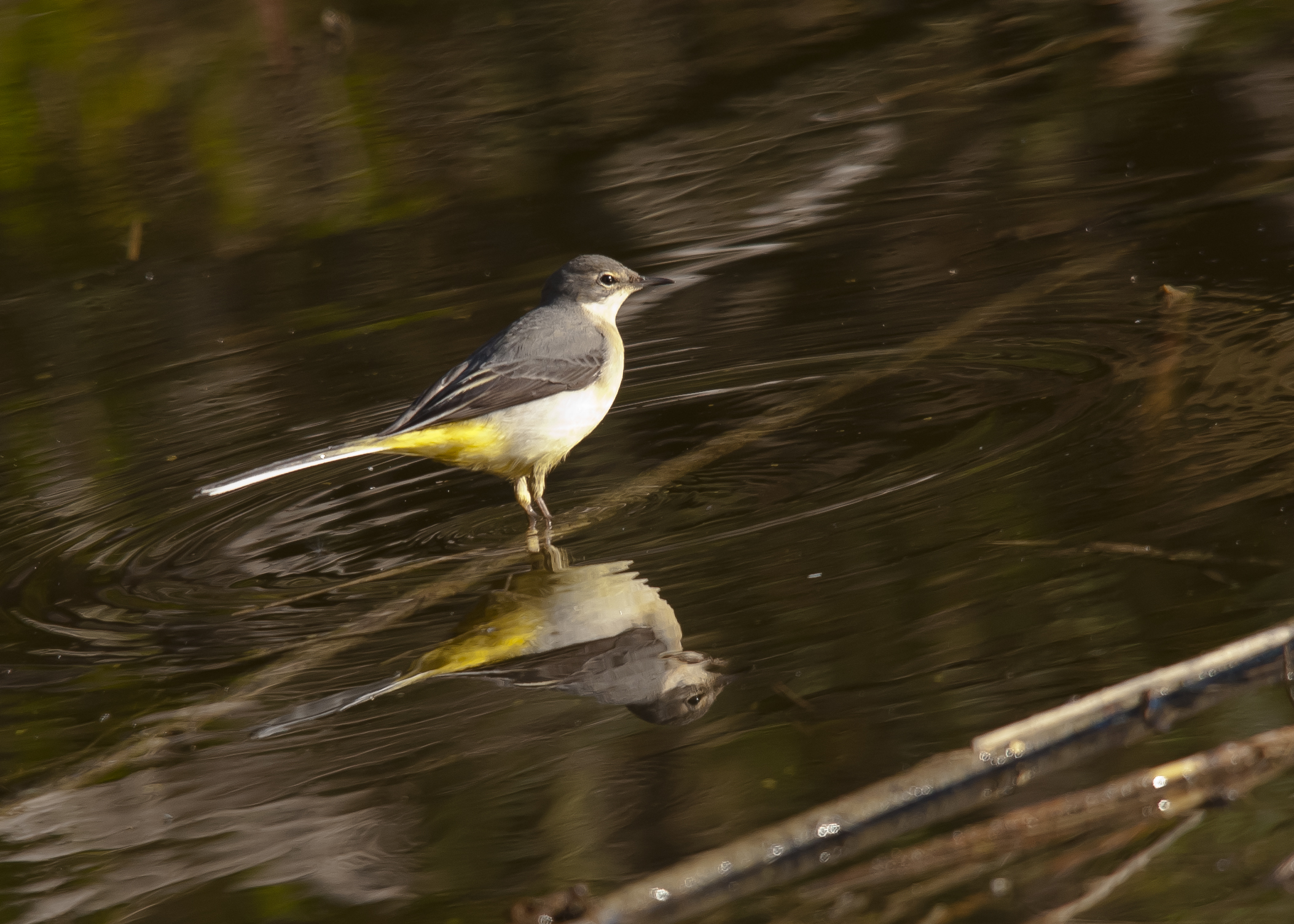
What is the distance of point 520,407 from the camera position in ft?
20.3

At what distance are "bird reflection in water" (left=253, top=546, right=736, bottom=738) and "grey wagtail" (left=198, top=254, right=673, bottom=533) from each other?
70cm

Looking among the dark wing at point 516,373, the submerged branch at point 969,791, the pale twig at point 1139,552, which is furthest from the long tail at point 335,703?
the pale twig at point 1139,552

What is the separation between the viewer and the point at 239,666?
527 cm

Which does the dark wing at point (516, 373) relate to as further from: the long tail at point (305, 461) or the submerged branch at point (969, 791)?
the submerged branch at point (969, 791)

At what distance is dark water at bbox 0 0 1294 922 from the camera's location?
4.17m

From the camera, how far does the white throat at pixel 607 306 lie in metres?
6.98

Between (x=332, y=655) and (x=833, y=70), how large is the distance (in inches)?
326

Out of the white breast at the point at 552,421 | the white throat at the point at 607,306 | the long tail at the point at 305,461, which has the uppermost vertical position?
the long tail at the point at 305,461

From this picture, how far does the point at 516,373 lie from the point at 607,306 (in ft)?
3.03

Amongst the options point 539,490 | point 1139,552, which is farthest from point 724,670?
point 539,490

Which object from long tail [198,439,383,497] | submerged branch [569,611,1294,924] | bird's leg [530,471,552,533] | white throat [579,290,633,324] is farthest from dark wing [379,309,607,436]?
submerged branch [569,611,1294,924]

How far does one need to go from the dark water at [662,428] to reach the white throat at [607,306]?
49 centimetres

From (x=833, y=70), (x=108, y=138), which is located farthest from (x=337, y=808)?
(x=108, y=138)

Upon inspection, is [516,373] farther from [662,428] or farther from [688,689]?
[688,689]
